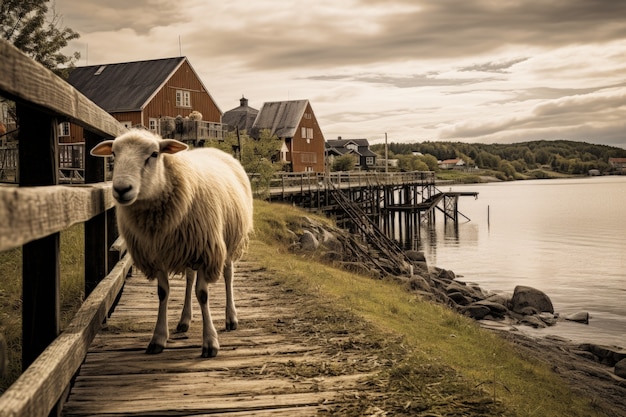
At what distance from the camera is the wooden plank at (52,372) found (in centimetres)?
206

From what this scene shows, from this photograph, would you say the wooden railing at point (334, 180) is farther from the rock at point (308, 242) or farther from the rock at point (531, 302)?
the rock at point (531, 302)

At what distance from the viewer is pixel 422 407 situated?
326 centimetres

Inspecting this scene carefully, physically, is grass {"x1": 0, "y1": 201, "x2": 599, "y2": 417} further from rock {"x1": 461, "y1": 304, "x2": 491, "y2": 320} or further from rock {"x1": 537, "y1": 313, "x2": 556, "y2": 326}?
rock {"x1": 537, "y1": 313, "x2": 556, "y2": 326}

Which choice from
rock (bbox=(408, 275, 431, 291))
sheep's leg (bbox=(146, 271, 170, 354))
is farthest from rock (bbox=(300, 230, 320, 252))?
sheep's leg (bbox=(146, 271, 170, 354))

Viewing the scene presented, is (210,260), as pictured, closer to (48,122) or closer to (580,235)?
(48,122)

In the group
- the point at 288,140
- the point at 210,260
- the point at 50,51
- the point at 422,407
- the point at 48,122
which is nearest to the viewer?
the point at 48,122

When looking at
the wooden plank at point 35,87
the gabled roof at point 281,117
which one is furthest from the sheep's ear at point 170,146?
the gabled roof at point 281,117

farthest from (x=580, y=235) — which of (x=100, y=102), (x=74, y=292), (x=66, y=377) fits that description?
(x=66, y=377)

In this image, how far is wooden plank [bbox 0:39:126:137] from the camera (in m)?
1.88

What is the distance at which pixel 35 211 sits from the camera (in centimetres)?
189

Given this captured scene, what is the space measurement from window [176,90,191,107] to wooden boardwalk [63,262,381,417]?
33.7 meters

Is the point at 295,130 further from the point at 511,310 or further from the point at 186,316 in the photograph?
the point at 186,316

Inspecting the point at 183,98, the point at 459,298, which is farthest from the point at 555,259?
the point at 183,98

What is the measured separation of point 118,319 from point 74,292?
1566 mm
